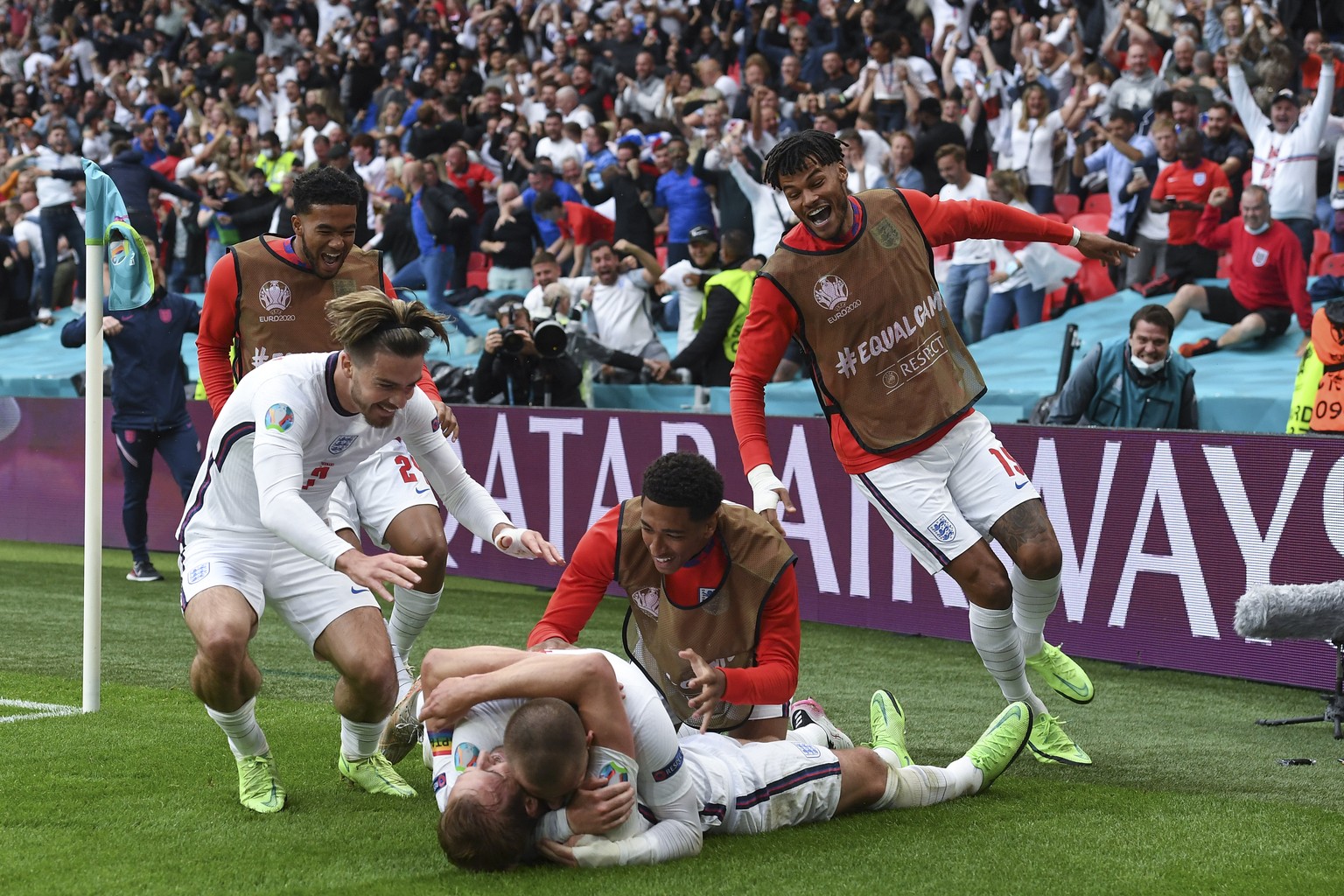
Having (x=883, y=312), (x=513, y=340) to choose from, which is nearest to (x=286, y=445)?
(x=883, y=312)

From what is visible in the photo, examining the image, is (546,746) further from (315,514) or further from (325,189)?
(325,189)

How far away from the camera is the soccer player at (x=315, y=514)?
14.9ft

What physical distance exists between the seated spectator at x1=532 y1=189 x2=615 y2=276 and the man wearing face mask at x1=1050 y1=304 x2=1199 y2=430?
6.43 metres

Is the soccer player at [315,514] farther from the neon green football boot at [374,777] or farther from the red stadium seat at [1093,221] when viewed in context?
the red stadium seat at [1093,221]

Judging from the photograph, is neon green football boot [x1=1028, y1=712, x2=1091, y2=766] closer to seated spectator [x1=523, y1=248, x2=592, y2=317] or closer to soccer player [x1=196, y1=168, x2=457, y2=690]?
soccer player [x1=196, y1=168, x2=457, y2=690]

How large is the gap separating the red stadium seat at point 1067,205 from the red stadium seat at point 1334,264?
2.51 metres

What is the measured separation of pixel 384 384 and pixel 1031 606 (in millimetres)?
2610

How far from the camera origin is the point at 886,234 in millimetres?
5641

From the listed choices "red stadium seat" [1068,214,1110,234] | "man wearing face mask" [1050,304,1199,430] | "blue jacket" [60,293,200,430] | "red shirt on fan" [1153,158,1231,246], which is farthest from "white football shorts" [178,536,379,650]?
"red stadium seat" [1068,214,1110,234]

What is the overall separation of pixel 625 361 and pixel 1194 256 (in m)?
4.41

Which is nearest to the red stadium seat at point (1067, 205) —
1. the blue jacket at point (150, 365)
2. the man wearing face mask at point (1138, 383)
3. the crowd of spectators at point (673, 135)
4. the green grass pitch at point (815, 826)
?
the crowd of spectators at point (673, 135)

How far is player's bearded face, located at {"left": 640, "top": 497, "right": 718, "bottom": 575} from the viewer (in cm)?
435

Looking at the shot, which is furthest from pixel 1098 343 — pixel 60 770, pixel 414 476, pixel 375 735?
pixel 60 770

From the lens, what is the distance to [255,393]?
4.76 meters
